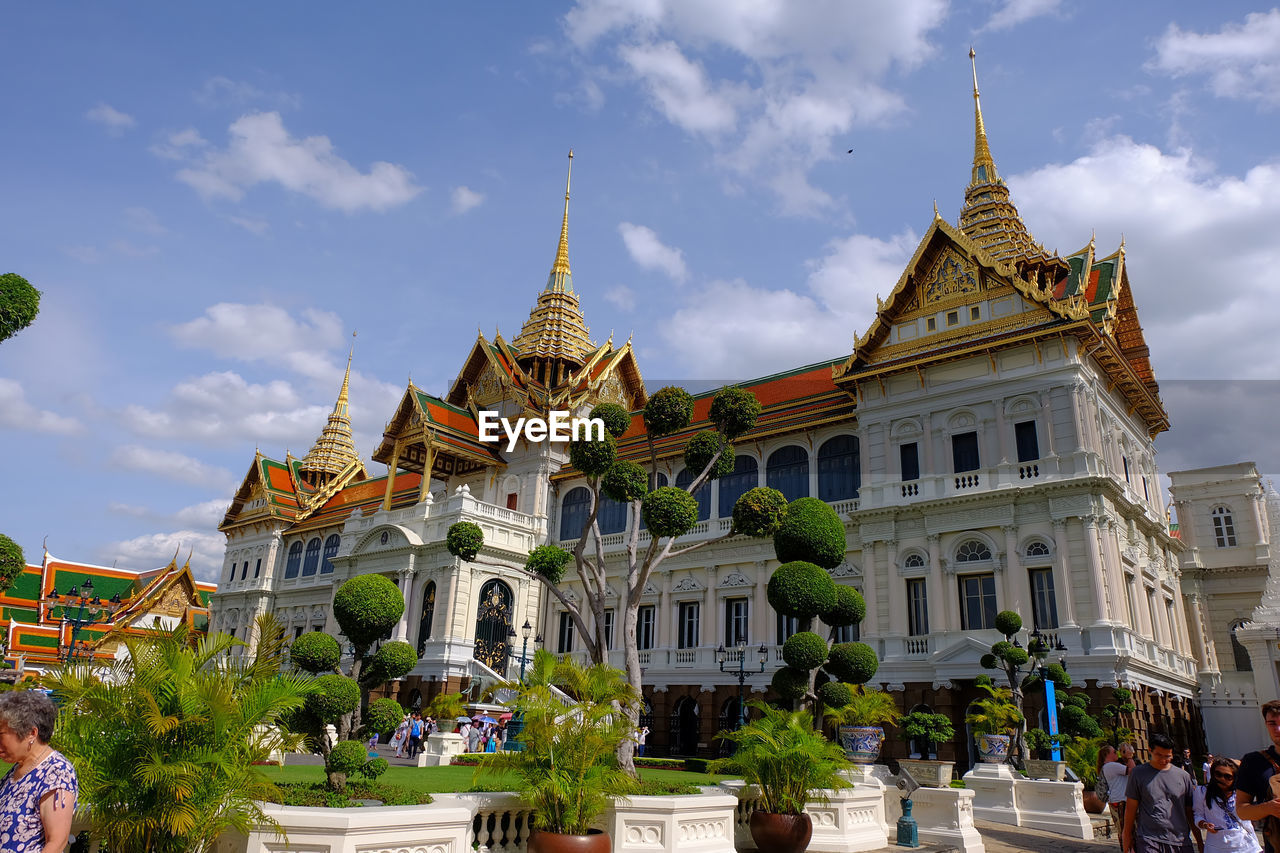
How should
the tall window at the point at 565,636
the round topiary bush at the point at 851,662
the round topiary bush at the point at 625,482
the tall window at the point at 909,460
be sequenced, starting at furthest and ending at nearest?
the tall window at the point at 565,636
the tall window at the point at 909,460
the round topiary bush at the point at 625,482
the round topiary bush at the point at 851,662

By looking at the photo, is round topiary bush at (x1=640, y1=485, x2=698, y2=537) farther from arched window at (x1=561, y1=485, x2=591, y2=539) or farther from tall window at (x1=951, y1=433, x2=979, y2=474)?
arched window at (x1=561, y1=485, x2=591, y2=539)

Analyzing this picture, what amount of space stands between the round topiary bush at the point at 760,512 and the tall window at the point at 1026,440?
34.1 ft

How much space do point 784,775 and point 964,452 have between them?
1608cm

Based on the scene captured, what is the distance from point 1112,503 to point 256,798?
21297 mm

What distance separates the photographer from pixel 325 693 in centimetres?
903

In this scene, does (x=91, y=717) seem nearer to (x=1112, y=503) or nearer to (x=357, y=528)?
(x=1112, y=503)

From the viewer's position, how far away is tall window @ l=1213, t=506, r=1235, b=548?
31.3m

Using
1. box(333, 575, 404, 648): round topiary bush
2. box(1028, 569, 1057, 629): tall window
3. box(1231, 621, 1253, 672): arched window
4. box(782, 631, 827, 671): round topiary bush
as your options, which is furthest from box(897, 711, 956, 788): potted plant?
box(1231, 621, 1253, 672): arched window

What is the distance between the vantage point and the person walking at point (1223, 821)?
5.84 metres

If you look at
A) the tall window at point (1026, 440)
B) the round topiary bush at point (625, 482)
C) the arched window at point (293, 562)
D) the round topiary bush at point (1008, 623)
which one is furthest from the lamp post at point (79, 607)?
the tall window at point (1026, 440)

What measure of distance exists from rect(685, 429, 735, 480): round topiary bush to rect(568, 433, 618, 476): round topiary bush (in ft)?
5.04

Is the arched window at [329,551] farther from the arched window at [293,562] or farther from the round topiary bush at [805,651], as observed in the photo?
the round topiary bush at [805,651]

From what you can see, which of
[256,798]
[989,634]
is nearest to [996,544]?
[989,634]

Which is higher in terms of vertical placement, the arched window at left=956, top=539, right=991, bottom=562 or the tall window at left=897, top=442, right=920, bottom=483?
the tall window at left=897, top=442, right=920, bottom=483
